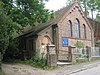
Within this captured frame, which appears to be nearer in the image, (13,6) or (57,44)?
(13,6)

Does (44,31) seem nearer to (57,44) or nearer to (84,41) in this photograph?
(57,44)

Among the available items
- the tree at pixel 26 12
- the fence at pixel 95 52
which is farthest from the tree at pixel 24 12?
the fence at pixel 95 52

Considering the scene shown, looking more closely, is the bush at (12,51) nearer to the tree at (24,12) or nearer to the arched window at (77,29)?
the tree at (24,12)

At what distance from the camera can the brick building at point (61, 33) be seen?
99.1ft

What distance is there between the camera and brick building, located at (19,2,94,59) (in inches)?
1189

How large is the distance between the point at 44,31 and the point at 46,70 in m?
9.52

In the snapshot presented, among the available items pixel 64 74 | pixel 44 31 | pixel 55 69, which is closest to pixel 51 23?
pixel 44 31

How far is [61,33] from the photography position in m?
31.5

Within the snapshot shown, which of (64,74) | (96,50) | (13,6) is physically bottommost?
(64,74)

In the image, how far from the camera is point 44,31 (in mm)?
30203

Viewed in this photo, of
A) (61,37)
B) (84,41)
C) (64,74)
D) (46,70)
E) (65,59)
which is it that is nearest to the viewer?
(64,74)

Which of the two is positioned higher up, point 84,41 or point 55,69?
point 84,41

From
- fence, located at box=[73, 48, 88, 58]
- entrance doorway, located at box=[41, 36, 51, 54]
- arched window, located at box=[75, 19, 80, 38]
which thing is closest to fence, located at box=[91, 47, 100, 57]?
fence, located at box=[73, 48, 88, 58]

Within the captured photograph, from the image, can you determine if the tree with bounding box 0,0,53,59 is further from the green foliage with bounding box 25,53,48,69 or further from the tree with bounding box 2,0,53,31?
the green foliage with bounding box 25,53,48,69
